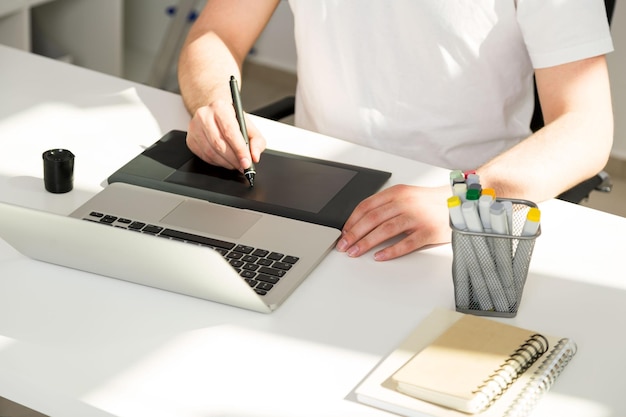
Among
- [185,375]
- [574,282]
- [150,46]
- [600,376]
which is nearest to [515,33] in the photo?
[574,282]

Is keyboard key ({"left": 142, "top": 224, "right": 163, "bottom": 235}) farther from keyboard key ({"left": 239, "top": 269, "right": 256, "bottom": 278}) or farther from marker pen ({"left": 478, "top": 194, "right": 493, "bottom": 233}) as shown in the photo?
marker pen ({"left": 478, "top": 194, "right": 493, "bottom": 233})

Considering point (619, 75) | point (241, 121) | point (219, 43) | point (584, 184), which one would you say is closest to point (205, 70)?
point (219, 43)

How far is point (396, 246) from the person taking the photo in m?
1.33

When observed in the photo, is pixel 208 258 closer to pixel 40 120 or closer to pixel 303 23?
pixel 40 120

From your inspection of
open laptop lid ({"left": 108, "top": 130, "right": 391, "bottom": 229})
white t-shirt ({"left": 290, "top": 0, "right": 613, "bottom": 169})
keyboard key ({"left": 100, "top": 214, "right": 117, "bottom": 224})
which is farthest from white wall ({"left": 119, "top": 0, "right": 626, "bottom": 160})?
keyboard key ({"left": 100, "top": 214, "right": 117, "bottom": 224})

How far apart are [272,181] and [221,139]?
11cm

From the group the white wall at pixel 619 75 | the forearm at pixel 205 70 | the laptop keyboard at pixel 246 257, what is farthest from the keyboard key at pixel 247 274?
the white wall at pixel 619 75

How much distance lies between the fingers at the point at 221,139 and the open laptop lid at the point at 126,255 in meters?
0.32

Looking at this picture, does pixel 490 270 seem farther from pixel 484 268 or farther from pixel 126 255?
pixel 126 255

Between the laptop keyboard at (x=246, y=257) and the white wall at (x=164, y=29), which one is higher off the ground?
the white wall at (x=164, y=29)

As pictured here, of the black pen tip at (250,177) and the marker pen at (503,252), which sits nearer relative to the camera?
the marker pen at (503,252)

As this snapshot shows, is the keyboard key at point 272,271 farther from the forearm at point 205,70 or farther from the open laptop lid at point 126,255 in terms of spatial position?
the forearm at point 205,70

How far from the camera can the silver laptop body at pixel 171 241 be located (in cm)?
117

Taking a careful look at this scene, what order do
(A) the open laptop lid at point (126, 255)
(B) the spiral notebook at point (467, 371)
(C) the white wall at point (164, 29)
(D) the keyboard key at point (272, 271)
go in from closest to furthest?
(B) the spiral notebook at point (467, 371)
(A) the open laptop lid at point (126, 255)
(D) the keyboard key at point (272, 271)
(C) the white wall at point (164, 29)
